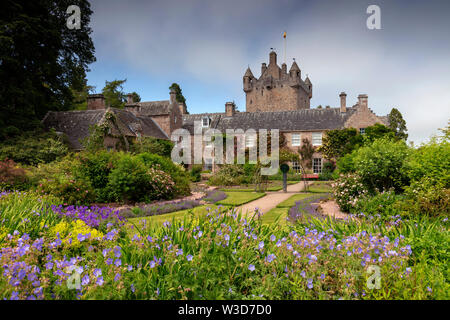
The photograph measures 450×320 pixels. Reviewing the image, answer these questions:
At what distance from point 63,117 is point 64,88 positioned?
3081mm

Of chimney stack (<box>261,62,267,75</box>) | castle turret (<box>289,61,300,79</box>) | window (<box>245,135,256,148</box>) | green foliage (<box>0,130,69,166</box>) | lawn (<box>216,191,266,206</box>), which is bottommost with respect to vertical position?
lawn (<box>216,191,266,206</box>)

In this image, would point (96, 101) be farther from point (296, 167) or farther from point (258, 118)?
point (296, 167)

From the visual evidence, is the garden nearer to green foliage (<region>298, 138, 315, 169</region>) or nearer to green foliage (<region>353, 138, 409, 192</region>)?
green foliage (<region>353, 138, 409, 192</region>)

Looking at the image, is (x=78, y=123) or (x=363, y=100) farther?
(x=363, y=100)

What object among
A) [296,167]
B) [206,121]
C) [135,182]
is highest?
[206,121]

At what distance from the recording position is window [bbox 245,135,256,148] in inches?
1275

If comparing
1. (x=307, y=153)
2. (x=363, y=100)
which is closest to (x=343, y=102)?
(x=363, y=100)

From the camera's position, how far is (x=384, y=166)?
31.6ft

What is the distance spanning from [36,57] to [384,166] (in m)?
25.4

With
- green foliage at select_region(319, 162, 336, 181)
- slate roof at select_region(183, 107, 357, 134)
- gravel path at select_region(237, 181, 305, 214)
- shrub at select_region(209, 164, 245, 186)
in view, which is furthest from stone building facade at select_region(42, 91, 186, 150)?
green foliage at select_region(319, 162, 336, 181)

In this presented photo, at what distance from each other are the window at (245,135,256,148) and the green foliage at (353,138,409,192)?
21.9 metres

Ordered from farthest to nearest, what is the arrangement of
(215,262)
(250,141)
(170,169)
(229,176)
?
(250,141)
(229,176)
(170,169)
(215,262)

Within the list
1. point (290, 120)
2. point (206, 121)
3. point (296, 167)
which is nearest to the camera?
point (296, 167)
